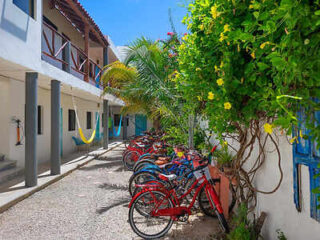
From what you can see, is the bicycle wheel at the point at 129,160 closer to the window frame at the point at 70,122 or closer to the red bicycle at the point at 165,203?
the red bicycle at the point at 165,203

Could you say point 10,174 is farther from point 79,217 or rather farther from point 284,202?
point 284,202

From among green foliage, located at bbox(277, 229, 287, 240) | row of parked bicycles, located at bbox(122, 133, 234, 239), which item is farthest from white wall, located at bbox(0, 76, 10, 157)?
green foliage, located at bbox(277, 229, 287, 240)

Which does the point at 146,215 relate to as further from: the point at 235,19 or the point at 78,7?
the point at 78,7

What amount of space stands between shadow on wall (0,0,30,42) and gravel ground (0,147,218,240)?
3062 mm

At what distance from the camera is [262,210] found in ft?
8.41

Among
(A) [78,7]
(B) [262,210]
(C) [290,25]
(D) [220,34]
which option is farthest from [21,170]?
(C) [290,25]

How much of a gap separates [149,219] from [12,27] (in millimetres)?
3973

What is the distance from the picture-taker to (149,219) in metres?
3.30

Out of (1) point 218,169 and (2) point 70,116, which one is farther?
(2) point 70,116

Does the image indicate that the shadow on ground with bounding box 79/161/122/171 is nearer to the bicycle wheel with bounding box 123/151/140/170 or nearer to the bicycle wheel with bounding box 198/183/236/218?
the bicycle wheel with bounding box 123/151/140/170

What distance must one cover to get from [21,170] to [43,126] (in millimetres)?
2118

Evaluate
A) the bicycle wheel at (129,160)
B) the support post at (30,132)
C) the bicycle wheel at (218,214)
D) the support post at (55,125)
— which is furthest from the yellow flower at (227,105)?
the bicycle wheel at (129,160)

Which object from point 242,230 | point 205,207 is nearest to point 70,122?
point 205,207

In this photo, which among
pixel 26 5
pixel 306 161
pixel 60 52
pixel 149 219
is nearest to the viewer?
pixel 306 161
